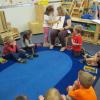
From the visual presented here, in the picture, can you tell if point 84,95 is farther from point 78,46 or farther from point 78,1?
point 78,1

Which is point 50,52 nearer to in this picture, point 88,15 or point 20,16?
point 88,15

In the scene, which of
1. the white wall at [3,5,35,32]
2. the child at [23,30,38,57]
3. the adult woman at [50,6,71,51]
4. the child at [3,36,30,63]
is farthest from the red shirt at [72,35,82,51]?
the white wall at [3,5,35,32]

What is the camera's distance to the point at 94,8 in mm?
4344

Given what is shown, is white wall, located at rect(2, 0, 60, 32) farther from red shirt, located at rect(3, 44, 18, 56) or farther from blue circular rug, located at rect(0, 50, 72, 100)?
blue circular rug, located at rect(0, 50, 72, 100)

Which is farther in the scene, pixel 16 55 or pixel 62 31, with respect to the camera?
pixel 62 31

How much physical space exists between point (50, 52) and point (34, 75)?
0.95m

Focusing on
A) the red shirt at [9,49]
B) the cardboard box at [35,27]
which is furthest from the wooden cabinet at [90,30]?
the red shirt at [9,49]

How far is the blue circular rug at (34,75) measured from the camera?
98.7 inches

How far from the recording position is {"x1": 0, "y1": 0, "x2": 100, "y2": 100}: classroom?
2.43 m

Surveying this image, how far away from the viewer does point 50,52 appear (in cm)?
376

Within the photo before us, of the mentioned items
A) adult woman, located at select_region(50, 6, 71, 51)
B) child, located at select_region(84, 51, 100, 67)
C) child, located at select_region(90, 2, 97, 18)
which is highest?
child, located at select_region(90, 2, 97, 18)

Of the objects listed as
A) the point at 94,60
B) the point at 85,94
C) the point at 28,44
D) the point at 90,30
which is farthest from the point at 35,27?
the point at 85,94

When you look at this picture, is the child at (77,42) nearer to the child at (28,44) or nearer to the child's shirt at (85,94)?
the child at (28,44)


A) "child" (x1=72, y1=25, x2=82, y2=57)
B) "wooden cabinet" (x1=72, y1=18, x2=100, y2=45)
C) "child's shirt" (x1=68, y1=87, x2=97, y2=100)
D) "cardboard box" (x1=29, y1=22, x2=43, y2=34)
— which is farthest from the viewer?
"cardboard box" (x1=29, y1=22, x2=43, y2=34)
